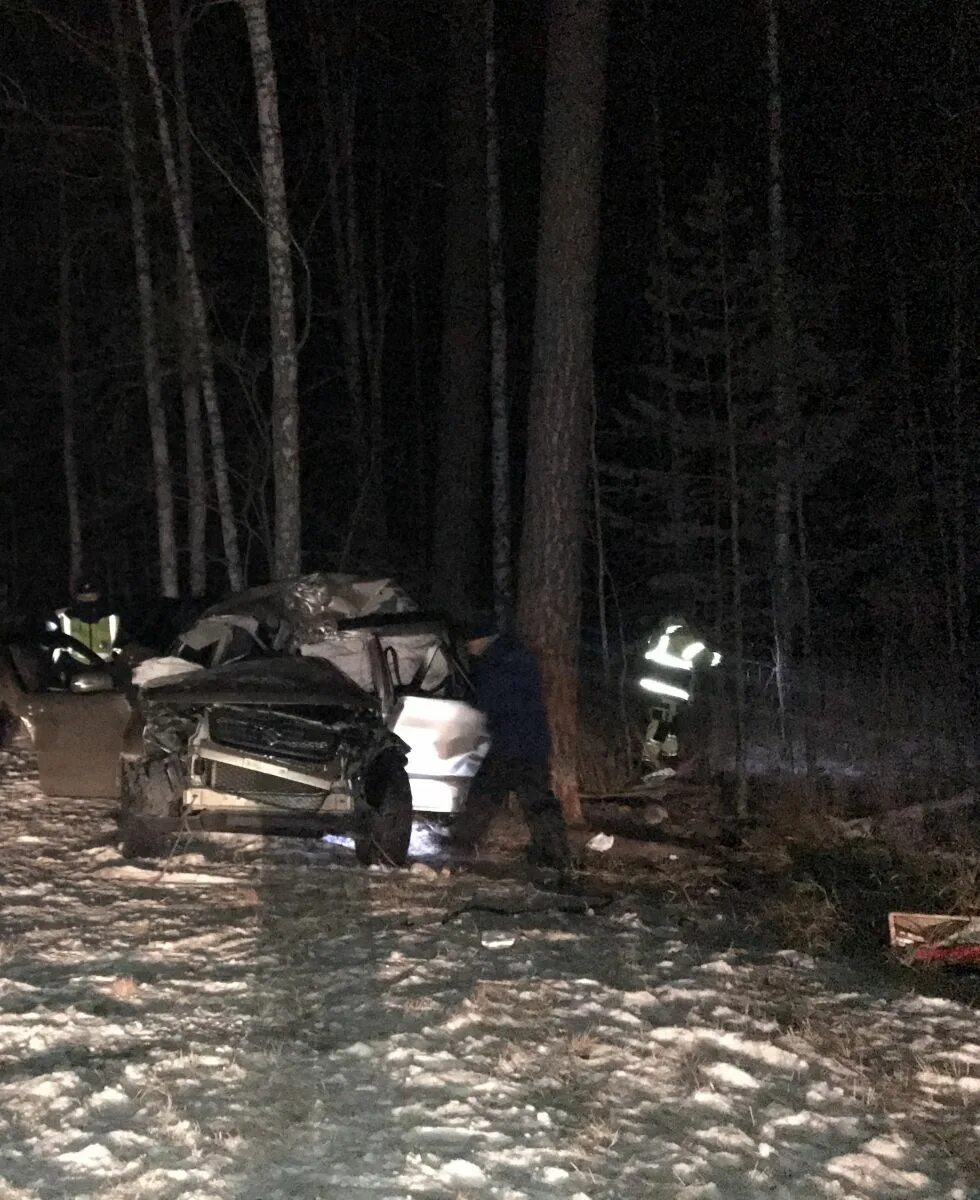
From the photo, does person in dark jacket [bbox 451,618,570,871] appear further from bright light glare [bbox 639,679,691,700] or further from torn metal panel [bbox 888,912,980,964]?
torn metal panel [bbox 888,912,980,964]

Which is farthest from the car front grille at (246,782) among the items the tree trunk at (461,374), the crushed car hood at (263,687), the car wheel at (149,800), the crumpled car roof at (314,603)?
the tree trunk at (461,374)

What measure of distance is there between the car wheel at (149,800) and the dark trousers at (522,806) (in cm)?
234

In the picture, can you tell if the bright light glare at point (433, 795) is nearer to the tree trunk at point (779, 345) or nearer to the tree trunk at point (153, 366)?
the tree trunk at point (779, 345)

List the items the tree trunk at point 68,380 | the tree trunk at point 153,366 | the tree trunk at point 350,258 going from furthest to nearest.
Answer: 1. the tree trunk at point 68,380
2. the tree trunk at point 350,258
3. the tree trunk at point 153,366

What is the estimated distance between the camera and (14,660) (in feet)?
35.9

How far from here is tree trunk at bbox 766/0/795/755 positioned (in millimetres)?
13539

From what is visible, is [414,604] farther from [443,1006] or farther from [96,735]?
[443,1006]

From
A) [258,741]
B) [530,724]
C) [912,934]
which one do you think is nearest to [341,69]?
[530,724]

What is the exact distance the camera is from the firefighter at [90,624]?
36.6 feet

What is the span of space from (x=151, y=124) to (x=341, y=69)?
599 centimetres

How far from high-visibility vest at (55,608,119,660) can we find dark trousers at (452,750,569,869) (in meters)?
3.71

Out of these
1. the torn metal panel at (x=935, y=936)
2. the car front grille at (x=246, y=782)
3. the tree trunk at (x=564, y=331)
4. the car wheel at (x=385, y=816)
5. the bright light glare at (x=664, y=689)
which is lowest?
the torn metal panel at (x=935, y=936)

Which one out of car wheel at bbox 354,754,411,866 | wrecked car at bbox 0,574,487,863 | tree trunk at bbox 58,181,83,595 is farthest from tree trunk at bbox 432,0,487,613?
car wheel at bbox 354,754,411,866

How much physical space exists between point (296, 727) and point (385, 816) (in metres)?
0.76
